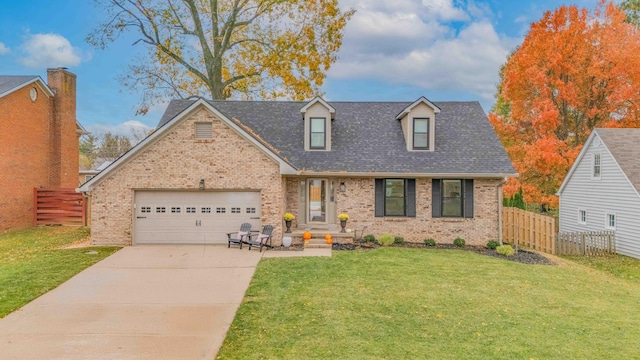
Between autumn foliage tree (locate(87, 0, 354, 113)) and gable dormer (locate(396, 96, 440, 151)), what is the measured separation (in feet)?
34.4

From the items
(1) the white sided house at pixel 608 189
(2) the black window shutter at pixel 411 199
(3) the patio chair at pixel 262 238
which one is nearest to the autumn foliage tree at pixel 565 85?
(1) the white sided house at pixel 608 189

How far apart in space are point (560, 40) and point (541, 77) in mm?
2638

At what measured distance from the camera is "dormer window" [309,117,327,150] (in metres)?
17.2

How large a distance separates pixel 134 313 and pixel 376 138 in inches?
493

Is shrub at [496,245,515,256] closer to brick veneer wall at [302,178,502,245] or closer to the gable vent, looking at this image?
brick veneer wall at [302,178,502,245]

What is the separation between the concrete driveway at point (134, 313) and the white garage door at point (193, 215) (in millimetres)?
2451

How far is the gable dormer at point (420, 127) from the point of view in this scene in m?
17.0

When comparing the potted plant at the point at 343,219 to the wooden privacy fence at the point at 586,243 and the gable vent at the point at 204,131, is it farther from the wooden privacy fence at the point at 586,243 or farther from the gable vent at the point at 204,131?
the wooden privacy fence at the point at 586,243

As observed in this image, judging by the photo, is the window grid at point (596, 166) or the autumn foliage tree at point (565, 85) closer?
the window grid at point (596, 166)

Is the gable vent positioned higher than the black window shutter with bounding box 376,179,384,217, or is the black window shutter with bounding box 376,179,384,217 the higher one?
the gable vent

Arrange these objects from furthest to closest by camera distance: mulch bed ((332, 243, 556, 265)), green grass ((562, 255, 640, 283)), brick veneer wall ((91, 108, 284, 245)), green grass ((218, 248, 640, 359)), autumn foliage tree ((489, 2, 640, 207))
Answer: autumn foliage tree ((489, 2, 640, 207)), brick veneer wall ((91, 108, 284, 245)), mulch bed ((332, 243, 556, 265)), green grass ((562, 255, 640, 283)), green grass ((218, 248, 640, 359))

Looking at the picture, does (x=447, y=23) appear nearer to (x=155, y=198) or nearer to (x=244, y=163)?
(x=244, y=163)

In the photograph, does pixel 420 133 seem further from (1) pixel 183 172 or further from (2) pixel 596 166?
(1) pixel 183 172

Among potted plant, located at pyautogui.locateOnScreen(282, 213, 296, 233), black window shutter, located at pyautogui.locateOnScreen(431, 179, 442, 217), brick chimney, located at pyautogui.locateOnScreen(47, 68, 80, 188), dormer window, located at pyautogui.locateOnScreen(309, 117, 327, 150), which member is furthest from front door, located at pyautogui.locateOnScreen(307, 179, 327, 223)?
brick chimney, located at pyautogui.locateOnScreen(47, 68, 80, 188)
